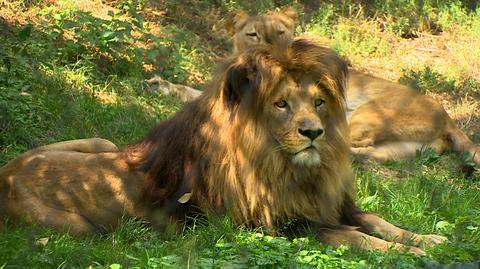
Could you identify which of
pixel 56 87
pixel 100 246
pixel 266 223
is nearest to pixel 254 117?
pixel 266 223

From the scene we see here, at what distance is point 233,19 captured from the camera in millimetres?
10680

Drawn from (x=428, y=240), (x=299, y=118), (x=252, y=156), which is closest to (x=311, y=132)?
(x=299, y=118)

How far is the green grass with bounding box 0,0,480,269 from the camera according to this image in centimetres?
491

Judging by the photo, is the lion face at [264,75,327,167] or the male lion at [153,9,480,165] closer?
the lion face at [264,75,327,167]

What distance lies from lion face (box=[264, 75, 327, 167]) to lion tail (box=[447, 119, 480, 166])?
11.0 ft

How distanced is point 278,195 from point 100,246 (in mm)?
1116

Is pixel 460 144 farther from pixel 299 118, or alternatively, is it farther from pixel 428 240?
pixel 299 118

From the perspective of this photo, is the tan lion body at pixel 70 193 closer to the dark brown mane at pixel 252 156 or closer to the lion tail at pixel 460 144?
the dark brown mane at pixel 252 156

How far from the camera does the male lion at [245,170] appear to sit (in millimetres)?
5375

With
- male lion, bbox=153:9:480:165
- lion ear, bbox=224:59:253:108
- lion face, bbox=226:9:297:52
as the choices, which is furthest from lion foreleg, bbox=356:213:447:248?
lion face, bbox=226:9:297:52

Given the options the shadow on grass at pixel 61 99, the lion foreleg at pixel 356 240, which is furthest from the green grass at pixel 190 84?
the lion foreleg at pixel 356 240

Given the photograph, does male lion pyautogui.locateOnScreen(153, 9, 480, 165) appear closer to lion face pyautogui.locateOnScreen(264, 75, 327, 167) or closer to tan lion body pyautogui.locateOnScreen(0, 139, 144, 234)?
lion face pyautogui.locateOnScreen(264, 75, 327, 167)

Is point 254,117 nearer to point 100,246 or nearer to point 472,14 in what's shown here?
point 100,246

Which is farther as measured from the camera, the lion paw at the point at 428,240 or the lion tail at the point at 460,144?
the lion tail at the point at 460,144
